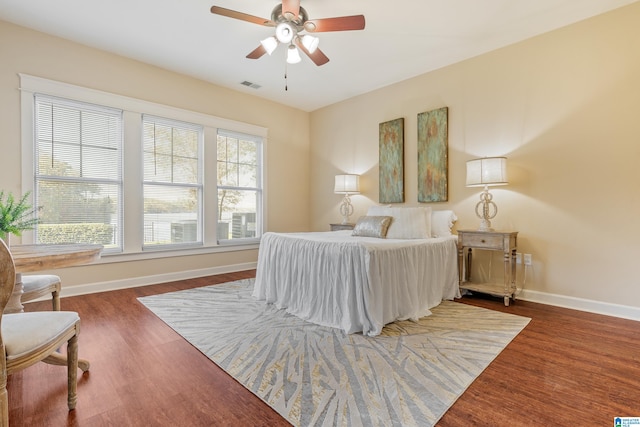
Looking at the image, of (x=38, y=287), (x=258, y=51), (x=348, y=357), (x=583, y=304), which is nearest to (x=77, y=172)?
(x=38, y=287)

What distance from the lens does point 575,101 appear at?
9.80 feet

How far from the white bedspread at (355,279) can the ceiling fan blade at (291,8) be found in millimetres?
1941

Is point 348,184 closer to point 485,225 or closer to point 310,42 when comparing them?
point 485,225

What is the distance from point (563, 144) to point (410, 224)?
5.63 ft

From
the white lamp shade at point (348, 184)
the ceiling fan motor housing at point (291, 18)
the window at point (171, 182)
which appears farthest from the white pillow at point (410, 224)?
the window at point (171, 182)

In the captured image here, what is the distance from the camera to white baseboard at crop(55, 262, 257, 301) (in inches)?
136

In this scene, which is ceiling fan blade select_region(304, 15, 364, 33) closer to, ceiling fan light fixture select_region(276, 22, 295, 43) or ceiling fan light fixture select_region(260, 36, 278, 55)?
ceiling fan light fixture select_region(276, 22, 295, 43)

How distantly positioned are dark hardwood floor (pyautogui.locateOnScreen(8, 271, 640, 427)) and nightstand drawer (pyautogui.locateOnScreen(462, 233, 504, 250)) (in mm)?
861

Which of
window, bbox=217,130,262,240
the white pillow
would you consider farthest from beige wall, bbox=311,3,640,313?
window, bbox=217,130,262,240

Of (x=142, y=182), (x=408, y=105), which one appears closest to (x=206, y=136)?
(x=142, y=182)

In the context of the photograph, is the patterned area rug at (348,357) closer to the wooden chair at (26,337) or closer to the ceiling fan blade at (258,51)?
the wooden chair at (26,337)

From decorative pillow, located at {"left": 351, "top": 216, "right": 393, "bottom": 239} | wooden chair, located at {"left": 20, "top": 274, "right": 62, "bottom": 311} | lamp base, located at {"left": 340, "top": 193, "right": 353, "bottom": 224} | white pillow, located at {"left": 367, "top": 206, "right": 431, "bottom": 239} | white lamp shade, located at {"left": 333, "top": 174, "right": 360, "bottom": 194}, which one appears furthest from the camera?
lamp base, located at {"left": 340, "top": 193, "right": 353, "bottom": 224}

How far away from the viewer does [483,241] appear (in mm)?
3205

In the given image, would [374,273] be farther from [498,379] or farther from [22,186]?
[22,186]
